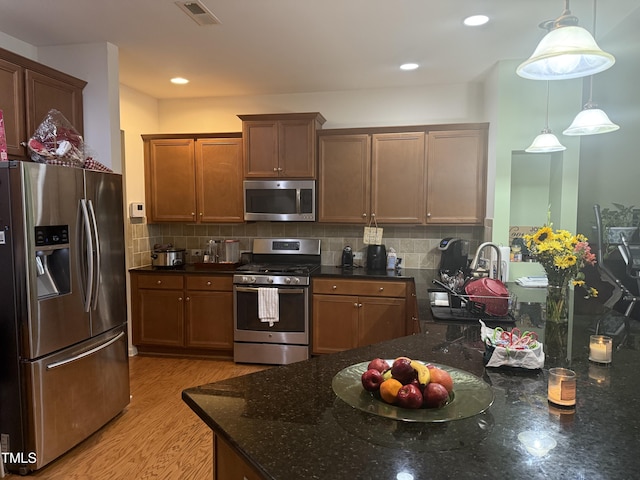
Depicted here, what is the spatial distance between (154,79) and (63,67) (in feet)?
2.81

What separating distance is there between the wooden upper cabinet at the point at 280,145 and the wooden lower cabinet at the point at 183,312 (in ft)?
3.65

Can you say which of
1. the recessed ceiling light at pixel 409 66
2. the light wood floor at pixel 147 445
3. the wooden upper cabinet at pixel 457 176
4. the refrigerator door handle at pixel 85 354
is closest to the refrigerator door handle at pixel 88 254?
the refrigerator door handle at pixel 85 354

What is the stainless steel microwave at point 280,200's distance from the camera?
4.05 m

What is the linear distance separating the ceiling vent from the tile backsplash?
87.3 inches

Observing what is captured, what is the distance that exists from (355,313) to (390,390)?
2.64m

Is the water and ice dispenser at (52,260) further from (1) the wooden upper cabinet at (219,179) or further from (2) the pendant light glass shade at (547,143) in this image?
(2) the pendant light glass shade at (547,143)

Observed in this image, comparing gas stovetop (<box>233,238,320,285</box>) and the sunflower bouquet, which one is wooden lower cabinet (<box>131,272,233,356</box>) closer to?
gas stovetop (<box>233,238,320,285</box>)

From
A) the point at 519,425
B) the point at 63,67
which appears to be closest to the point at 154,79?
the point at 63,67

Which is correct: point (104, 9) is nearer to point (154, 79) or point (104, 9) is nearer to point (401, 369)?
point (154, 79)

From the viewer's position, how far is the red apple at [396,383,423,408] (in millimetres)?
1154

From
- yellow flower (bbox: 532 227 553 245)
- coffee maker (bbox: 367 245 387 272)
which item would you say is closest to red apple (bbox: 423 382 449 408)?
yellow flower (bbox: 532 227 553 245)

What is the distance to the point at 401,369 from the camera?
1.21m

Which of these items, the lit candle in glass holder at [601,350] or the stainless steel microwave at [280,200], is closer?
the lit candle in glass holder at [601,350]

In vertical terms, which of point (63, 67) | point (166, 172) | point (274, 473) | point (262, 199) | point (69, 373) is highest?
point (63, 67)
